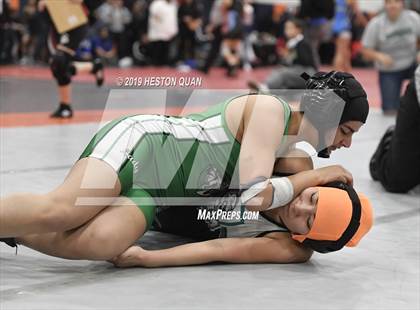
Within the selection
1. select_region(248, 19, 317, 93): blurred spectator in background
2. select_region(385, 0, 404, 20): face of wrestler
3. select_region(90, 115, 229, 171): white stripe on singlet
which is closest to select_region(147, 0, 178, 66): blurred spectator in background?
select_region(248, 19, 317, 93): blurred spectator in background

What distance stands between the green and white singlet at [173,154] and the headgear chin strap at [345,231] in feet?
1.12

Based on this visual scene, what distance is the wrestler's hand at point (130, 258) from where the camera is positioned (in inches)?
117

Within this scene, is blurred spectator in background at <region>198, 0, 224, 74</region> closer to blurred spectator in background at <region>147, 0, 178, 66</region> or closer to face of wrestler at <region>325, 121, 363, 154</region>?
blurred spectator in background at <region>147, 0, 178, 66</region>

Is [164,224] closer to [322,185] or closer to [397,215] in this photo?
[322,185]

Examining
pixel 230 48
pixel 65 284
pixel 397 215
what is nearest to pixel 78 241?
pixel 65 284

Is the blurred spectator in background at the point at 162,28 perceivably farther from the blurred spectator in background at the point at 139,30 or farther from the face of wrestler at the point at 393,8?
the face of wrestler at the point at 393,8

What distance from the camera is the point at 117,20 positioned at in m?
15.2

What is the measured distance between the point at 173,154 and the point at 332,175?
613mm

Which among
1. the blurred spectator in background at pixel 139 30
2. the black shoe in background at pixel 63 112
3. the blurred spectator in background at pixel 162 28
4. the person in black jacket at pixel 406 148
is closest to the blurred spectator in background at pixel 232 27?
the blurred spectator in background at pixel 162 28

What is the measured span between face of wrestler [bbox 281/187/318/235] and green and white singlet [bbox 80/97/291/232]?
0.76ft

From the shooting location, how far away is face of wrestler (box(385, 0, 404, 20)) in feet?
27.1

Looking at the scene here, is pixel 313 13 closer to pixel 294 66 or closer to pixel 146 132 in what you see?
pixel 294 66

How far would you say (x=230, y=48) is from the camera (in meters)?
Answer: 14.9

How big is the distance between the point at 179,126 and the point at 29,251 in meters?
0.77
